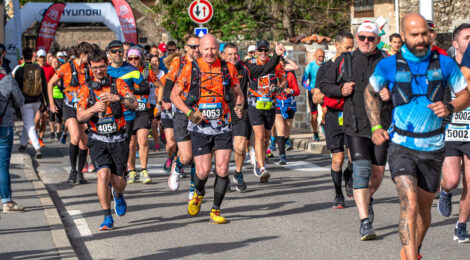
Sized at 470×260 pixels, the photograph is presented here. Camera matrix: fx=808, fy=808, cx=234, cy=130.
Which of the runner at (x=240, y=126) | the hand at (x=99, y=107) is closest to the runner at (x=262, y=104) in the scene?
the runner at (x=240, y=126)

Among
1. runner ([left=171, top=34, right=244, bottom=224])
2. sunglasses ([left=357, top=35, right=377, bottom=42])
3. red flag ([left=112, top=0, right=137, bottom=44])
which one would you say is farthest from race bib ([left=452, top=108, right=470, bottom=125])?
red flag ([left=112, top=0, right=137, bottom=44])

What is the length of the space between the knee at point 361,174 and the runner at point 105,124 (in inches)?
93.9

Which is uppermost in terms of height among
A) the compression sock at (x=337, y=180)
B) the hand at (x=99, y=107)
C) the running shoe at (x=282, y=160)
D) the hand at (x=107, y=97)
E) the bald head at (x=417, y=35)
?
the bald head at (x=417, y=35)

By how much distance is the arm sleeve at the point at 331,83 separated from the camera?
796 cm

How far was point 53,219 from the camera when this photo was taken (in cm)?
Answer: 862

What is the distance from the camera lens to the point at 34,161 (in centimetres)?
1515

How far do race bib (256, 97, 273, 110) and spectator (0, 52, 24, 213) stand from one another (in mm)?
3760

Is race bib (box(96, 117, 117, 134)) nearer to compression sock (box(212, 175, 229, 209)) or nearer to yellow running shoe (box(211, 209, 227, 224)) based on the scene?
compression sock (box(212, 175, 229, 209))

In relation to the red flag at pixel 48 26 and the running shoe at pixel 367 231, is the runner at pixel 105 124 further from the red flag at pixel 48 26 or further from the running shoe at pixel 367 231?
the red flag at pixel 48 26

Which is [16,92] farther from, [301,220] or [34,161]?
[34,161]

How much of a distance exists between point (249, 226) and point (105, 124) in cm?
181

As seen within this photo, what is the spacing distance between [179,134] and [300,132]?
10.1m

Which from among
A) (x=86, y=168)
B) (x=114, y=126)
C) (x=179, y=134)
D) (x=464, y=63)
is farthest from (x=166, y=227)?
(x=86, y=168)

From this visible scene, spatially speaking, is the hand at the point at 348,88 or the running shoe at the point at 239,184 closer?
the hand at the point at 348,88
